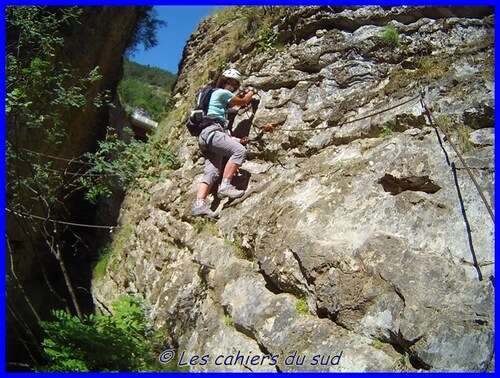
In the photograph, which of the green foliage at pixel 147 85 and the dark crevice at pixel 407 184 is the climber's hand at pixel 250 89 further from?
the green foliage at pixel 147 85

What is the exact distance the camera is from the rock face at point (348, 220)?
3.56 meters

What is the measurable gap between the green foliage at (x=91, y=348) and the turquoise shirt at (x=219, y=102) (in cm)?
296

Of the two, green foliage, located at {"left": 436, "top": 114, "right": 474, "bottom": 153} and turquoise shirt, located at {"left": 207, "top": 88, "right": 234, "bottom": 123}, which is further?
turquoise shirt, located at {"left": 207, "top": 88, "right": 234, "bottom": 123}

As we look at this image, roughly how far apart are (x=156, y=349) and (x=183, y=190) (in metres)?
2.49

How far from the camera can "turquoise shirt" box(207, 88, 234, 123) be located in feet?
19.8

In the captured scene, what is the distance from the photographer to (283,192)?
5.19 m

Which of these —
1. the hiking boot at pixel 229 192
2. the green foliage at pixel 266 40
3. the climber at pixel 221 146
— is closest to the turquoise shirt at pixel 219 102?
the climber at pixel 221 146

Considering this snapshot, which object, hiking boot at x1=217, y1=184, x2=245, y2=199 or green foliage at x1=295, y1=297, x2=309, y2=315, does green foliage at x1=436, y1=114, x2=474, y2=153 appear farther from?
hiking boot at x1=217, y1=184, x2=245, y2=199

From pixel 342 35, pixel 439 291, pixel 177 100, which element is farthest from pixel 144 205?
pixel 439 291

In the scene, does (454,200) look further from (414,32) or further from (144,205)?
(144,205)

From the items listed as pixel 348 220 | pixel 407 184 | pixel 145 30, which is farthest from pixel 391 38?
pixel 145 30

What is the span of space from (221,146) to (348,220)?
225cm

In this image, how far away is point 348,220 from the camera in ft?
14.3

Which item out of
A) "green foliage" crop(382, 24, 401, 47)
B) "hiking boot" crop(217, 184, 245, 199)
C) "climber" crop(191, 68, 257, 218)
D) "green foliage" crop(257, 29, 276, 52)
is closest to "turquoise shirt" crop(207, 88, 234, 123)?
"climber" crop(191, 68, 257, 218)
